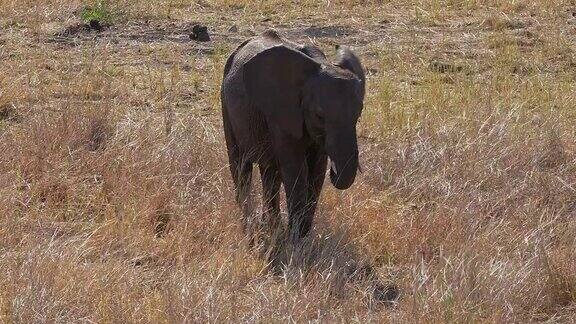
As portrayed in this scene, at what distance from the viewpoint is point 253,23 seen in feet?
43.9

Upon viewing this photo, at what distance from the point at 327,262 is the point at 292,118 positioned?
83 cm

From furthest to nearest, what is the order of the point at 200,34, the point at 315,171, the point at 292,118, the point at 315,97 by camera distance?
the point at 200,34, the point at 315,171, the point at 292,118, the point at 315,97

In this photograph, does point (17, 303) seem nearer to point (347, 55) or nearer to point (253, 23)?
point (347, 55)

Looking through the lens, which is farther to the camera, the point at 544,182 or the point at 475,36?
the point at 475,36

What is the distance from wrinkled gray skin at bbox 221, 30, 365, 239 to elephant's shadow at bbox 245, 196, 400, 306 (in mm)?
119

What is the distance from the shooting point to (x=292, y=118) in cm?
625

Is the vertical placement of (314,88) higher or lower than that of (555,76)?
higher

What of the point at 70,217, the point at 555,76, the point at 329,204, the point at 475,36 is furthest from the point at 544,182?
the point at 475,36

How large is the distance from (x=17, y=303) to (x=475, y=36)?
28.1 ft

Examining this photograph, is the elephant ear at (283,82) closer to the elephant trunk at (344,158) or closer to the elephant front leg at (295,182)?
the elephant front leg at (295,182)

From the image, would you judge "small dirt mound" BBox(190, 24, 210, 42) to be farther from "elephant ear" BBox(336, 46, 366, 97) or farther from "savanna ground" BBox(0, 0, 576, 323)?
"elephant ear" BBox(336, 46, 366, 97)

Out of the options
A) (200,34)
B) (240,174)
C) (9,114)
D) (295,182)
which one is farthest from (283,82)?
(200,34)

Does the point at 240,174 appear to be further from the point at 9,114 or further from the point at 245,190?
the point at 9,114

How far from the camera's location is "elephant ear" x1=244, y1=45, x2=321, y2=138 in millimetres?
6234
